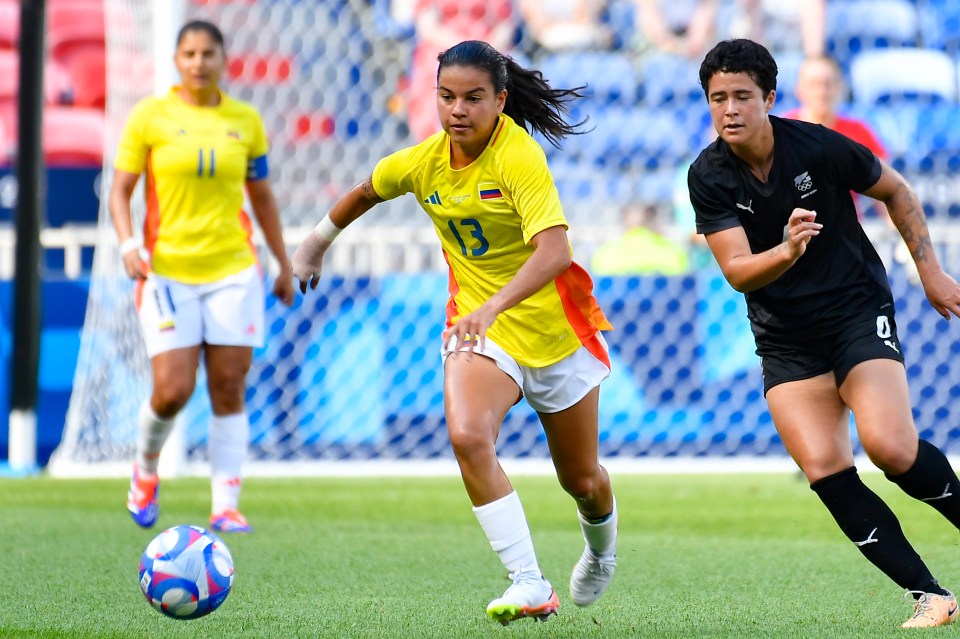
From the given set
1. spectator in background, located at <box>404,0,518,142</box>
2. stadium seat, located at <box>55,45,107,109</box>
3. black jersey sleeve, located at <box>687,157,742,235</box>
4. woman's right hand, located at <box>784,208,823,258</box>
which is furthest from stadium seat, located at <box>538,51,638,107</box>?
woman's right hand, located at <box>784,208,823,258</box>

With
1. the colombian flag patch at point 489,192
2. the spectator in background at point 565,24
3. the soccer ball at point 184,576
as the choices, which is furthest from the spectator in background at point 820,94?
the soccer ball at point 184,576

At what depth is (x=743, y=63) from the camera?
401 centimetres

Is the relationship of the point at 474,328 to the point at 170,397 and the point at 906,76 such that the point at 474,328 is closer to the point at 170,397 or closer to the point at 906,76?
the point at 170,397

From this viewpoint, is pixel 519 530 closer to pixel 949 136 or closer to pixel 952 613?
pixel 952 613

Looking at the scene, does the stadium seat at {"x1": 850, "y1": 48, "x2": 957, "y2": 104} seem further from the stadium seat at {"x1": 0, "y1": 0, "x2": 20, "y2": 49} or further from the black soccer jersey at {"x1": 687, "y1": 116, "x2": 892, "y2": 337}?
the stadium seat at {"x1": 0, "y1": 0, "x2": 20, "y2": 49}

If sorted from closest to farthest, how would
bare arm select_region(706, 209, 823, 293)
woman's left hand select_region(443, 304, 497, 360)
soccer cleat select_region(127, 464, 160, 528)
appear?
woman's left hand select_region(443, 304, 497, 360) < bare arm select_region(706, 209, 823, 293) < soccer cleat select_region(127, 464, 160, 528)

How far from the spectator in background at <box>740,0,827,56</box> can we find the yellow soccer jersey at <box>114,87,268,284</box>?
17.7ft

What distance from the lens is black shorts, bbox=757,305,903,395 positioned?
4.11 m

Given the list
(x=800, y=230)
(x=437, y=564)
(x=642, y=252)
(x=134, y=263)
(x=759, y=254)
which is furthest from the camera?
(x=642, y=252)

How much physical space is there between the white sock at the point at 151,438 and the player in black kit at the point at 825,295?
3219 millimetres

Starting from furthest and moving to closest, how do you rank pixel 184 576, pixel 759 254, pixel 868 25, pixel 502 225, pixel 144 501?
pixel 868 25
pixel 144 501
pixel 502 225
pixel 759 254
pixel 184 576

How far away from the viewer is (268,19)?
10727 mm

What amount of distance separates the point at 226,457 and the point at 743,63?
349 centimetres

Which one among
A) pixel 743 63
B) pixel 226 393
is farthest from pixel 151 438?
pixel 743 63
